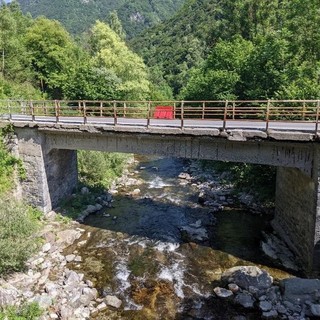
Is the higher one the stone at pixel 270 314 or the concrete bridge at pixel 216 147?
the concrete bridge at pixel 216 147

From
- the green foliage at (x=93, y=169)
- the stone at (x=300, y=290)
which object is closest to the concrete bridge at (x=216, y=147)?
the stone at (x=300, y=290)

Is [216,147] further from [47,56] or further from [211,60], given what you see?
[47,56]

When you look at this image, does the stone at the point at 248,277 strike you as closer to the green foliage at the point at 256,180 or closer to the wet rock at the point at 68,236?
the wet rock at the point at 68,236

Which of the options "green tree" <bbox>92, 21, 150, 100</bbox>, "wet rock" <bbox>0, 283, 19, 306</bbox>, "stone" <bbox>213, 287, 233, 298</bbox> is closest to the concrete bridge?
"stone" <bbox>213, 287, 233, 298</bbox>

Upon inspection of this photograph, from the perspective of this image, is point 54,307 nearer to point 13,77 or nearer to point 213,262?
point 213,262

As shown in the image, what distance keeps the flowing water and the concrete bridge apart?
2.58 m

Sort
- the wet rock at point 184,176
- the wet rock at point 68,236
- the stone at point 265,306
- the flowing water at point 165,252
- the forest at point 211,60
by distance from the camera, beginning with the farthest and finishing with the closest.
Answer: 1. the wet rock at point 184,176
2. the forest at point 211,60
3. the wet rock at point 68,236
4. the flowing water at point 165,252
5. the stone at point 265,306

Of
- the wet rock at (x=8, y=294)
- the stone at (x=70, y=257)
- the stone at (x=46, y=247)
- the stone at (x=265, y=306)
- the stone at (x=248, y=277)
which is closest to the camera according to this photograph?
the wet rock at (x=8, y=294)

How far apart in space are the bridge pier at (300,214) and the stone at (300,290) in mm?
1710

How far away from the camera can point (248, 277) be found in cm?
1441

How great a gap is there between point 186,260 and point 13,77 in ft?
125

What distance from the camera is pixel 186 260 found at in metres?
16.7

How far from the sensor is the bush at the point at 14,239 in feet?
45.8

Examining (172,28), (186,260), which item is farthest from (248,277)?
(172,28)
